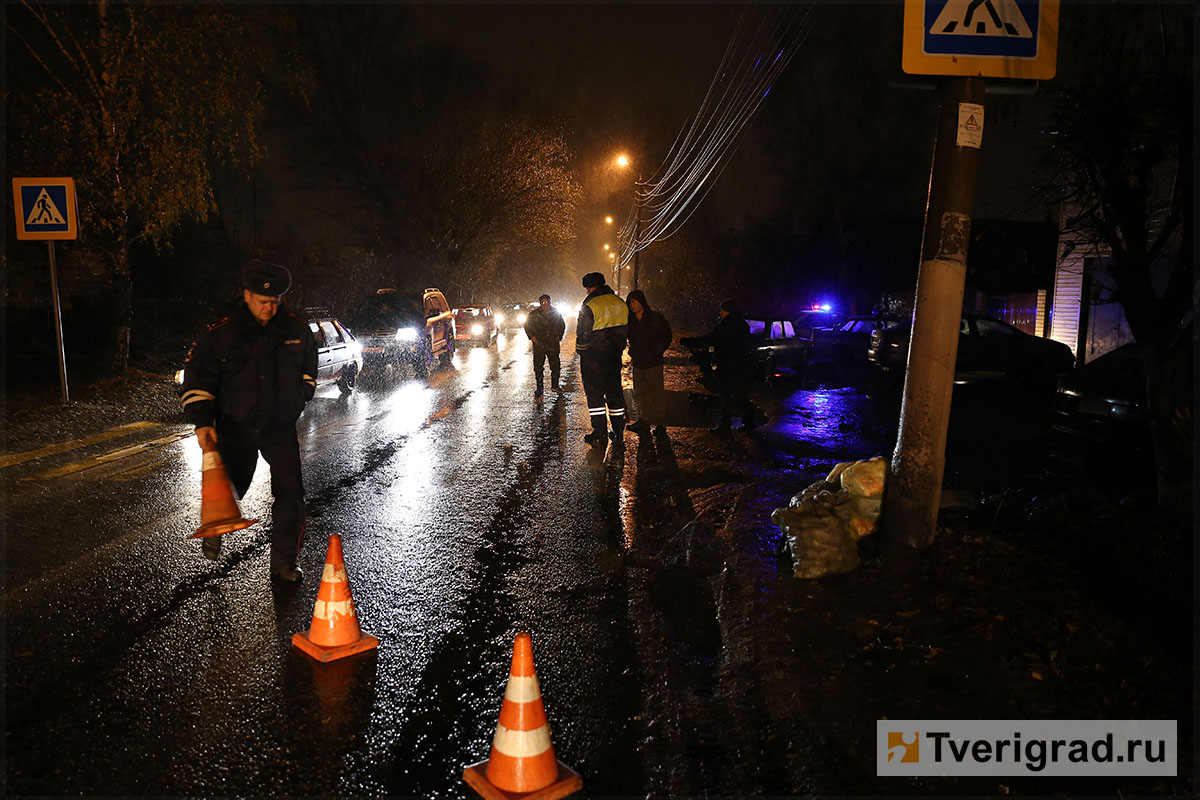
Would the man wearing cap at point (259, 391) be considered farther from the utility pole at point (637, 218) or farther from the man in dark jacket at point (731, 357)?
the utility pole at point (637, 218)

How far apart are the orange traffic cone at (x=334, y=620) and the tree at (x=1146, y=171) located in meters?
5.42

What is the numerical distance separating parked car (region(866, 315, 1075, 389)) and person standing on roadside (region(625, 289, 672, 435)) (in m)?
8.08

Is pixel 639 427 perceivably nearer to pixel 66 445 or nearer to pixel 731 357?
pixel 731 357

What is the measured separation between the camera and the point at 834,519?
5398 millimetres

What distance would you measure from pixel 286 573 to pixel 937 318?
14.7ft

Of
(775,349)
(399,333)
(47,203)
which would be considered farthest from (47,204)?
(775,349)

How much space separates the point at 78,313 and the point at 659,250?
35411 mm

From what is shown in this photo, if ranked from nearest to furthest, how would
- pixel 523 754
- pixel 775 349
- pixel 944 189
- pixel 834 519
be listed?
1. pixel 523 754
2. pixel 944 189
3. pixel 834 519
4. pixel 775 349

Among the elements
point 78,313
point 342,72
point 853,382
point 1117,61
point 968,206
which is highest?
point 342,72

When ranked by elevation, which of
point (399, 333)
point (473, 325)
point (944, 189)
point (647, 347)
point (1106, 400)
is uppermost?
point (944, 189)

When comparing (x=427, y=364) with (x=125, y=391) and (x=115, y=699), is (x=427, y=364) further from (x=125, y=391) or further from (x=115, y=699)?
(x=115, y=699)

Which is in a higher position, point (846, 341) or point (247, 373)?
point (247, 373)

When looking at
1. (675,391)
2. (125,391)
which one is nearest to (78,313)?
(125,391)

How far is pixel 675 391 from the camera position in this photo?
16.4 metres
